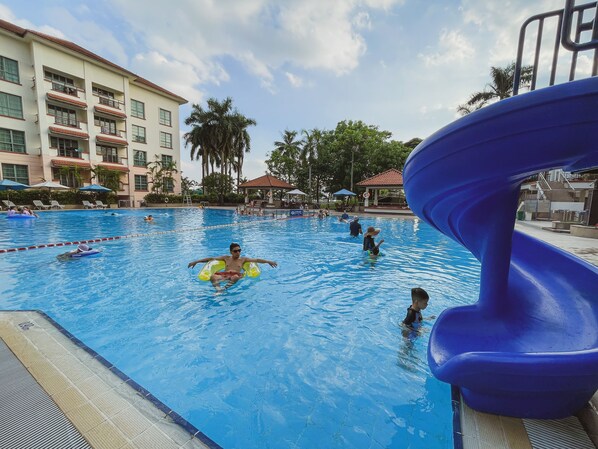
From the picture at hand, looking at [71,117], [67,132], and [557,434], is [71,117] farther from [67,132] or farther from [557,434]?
[557,434]

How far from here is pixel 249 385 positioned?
3.48 metres

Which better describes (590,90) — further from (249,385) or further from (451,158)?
(249,385)

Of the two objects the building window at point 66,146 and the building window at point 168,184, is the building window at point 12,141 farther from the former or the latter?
the building window at point 168,184

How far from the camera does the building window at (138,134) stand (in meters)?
39.8

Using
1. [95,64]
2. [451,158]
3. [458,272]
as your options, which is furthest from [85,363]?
[95,64]

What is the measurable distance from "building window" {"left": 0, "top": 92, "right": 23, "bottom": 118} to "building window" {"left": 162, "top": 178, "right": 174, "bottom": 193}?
15.1m

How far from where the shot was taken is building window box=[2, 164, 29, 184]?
28.9 m

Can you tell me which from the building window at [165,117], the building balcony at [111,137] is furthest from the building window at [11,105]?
the building window at [165,117]

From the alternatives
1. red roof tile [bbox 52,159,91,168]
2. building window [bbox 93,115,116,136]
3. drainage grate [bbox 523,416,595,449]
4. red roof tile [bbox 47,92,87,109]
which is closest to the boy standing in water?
drainage grate [bbox 523,416,595,449]

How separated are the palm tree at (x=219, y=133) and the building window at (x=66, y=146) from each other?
1477cm

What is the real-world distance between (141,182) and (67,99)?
12076mm

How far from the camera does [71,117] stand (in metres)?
33.3

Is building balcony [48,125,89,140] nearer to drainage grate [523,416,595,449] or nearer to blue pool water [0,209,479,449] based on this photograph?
blue pool water [0,209,479,449]

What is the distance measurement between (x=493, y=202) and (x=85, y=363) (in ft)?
15.8
